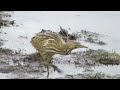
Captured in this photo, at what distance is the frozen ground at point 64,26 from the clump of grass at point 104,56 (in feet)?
0.12

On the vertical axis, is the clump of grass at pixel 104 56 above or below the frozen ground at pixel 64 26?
below

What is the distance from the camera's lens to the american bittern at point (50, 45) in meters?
4.57

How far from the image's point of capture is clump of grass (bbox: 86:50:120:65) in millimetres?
4590

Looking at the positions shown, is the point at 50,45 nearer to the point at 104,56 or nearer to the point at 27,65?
the point at 27,65

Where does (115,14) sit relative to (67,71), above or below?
above

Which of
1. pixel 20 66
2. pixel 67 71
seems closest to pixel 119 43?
pixel 67 71

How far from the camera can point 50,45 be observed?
458cm

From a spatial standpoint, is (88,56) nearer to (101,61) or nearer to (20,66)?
(101,61)

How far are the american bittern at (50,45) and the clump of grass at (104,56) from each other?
0.39ft

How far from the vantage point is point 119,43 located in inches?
181

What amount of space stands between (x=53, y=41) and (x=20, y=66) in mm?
364

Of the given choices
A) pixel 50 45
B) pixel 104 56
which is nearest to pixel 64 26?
pixel 50 45

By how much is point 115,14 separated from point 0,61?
1094mm
